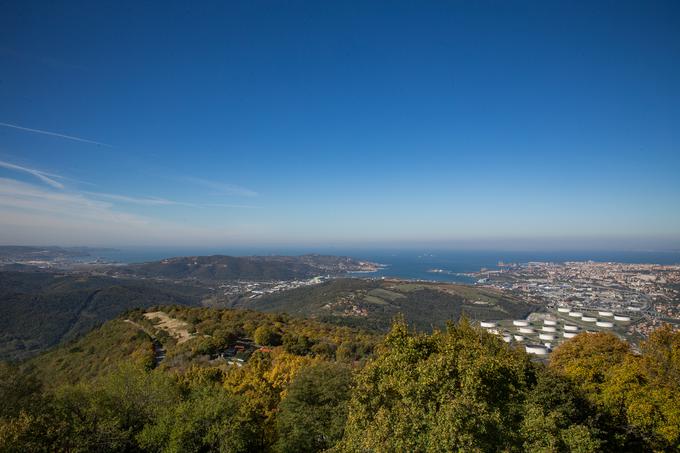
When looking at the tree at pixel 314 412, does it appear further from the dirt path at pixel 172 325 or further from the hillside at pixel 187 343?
the dirt path at pixel 172 325

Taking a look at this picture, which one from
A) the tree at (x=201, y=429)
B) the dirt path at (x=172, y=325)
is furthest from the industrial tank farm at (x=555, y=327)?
the tree at (x=201, y=429)

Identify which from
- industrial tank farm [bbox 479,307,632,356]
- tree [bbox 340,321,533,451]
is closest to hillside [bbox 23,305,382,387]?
tree [bbox 340,321,533,451]

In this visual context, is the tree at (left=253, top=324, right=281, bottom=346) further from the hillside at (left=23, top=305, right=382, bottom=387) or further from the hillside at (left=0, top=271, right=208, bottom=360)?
the hillside at (left=0, top=271, right=208, bottom=360)

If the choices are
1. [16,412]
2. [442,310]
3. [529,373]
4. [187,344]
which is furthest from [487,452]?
[442,310]

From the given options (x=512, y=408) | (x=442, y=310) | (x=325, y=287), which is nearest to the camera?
(x=512, y=408)

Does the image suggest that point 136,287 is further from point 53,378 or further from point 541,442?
point 541,442
